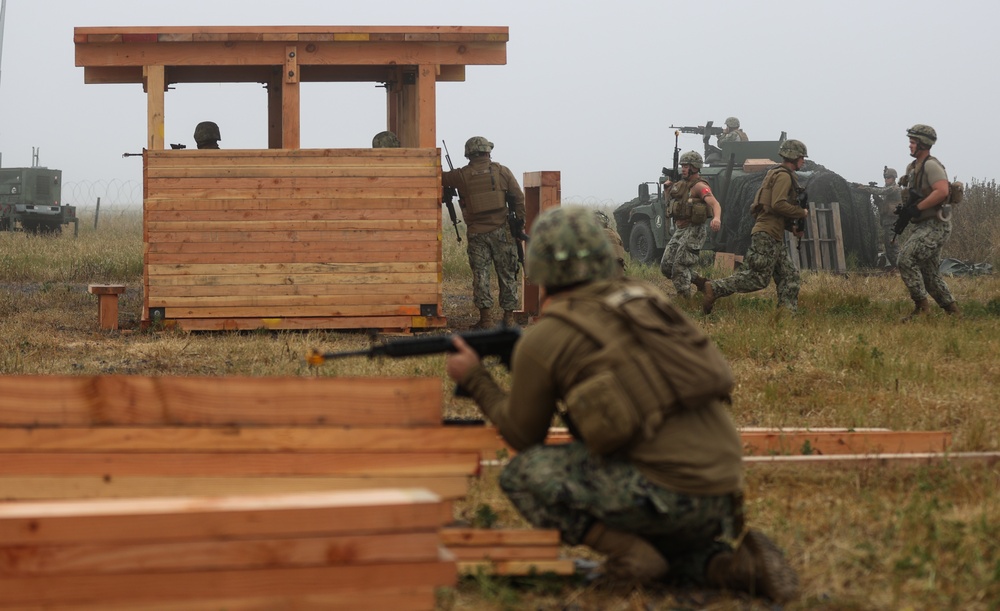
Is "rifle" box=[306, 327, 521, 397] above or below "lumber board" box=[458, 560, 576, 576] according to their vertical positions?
above

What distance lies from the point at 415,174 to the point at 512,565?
7.52 metres

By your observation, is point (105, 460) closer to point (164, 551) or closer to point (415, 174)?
point (164, 551)

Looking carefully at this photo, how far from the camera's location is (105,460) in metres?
3.97

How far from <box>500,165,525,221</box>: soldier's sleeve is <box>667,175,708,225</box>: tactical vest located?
2080 mm

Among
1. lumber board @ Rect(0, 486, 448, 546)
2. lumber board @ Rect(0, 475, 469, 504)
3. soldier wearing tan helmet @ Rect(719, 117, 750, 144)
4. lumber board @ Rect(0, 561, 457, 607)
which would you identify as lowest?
lumber board @ Rect(0, 561, 457, 607)

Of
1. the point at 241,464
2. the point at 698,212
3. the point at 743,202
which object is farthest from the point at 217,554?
the point at 743,202

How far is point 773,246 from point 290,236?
4539 millimetres

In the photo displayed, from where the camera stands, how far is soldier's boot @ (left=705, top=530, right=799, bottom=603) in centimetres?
392

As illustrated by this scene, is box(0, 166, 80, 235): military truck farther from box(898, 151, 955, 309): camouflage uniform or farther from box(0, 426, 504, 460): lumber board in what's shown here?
box(0, 426, 504, 460): lumber board

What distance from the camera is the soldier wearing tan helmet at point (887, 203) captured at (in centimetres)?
1934

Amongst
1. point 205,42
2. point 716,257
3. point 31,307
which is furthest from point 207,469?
point 716,257

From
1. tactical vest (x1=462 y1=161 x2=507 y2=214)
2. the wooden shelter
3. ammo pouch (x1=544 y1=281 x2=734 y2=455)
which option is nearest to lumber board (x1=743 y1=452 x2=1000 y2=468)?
ammo pouch (x1=544 y1=281 x2=734 y2=455)

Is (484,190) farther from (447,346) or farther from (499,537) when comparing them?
(499,537)

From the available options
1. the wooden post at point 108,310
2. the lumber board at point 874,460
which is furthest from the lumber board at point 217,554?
the wooden post at point 108,310
